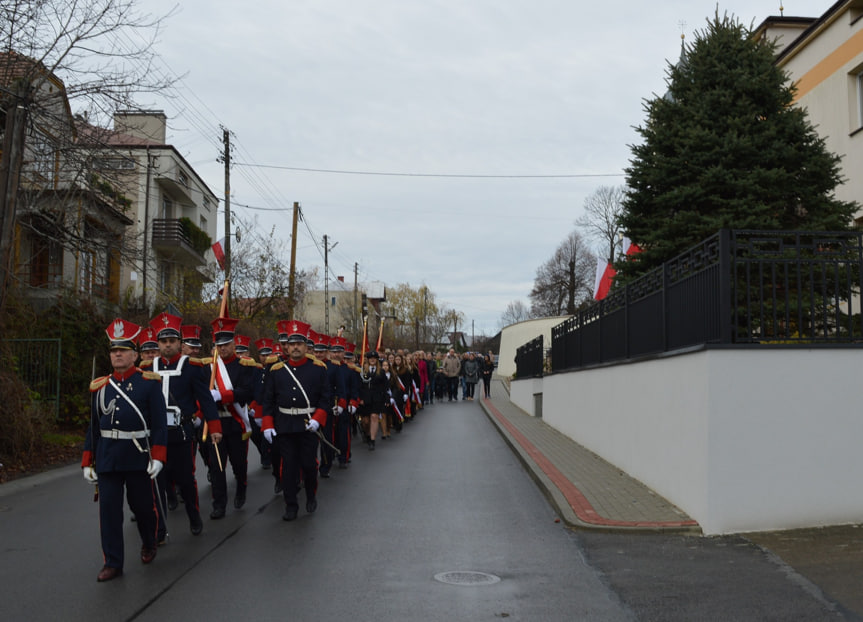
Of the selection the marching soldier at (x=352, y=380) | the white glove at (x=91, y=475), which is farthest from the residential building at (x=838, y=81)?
the white glove at (x=91, y=475)

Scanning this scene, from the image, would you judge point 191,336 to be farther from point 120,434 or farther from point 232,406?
point 120,434

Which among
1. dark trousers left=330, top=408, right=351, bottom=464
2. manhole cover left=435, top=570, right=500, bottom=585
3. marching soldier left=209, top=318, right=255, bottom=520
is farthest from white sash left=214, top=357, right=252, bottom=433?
manhole cover left=435, top=570, right=500, bottom=585

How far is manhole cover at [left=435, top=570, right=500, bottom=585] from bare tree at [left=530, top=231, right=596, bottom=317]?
222 ft

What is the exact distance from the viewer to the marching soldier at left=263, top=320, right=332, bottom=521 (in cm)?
908

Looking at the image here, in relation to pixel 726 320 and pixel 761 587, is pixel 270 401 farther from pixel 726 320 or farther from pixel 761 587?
pixel 761 587

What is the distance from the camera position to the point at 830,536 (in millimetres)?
7574

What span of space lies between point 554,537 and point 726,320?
2.58 meters

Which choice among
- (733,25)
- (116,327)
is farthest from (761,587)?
(733,25)

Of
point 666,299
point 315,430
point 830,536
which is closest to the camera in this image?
point 830,536

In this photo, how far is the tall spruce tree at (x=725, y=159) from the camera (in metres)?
15.2

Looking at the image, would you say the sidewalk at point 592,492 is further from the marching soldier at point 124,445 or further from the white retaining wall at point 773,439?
the marching soldier at point 124,445

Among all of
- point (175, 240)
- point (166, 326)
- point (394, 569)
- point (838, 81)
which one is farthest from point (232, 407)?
point (175, 240)

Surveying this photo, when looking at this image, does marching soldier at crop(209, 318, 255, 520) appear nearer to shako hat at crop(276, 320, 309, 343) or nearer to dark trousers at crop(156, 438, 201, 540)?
shako hat at crop(276, 320, 309, 343)

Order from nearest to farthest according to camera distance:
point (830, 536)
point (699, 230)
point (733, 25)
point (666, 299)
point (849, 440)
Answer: point (830, 536)
point (849, 440)
point (666, 299)
point (699, 230)
point (733, 25)
